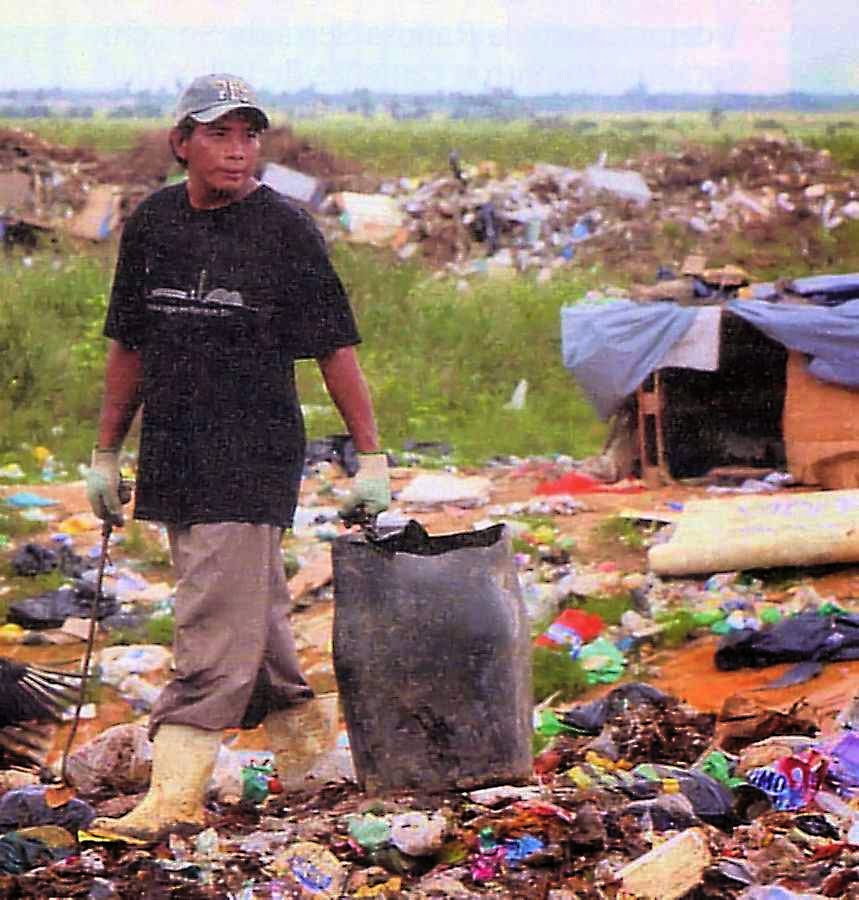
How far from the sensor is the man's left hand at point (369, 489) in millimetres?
3553

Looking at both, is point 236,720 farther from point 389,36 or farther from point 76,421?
point 76,421

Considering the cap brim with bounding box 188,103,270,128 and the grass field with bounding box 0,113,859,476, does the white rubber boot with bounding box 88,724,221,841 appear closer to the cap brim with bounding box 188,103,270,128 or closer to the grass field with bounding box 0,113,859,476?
the cap brim with bounding box 188,103,270,128

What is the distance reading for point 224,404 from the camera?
357 centimetres

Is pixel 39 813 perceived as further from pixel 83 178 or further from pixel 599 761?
pixel 83 178

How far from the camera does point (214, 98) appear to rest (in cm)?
352

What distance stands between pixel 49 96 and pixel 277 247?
2.14 meters

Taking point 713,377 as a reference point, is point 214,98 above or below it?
above

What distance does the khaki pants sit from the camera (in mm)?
3455

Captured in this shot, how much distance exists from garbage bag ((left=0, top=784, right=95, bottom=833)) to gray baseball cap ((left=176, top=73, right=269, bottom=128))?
4.53ft

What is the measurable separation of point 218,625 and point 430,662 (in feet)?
1.35

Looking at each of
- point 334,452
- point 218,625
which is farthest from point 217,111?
point 334,452

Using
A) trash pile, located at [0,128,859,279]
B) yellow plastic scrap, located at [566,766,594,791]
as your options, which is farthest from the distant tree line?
yellow plastic scrap, located at [566,766,594,791]

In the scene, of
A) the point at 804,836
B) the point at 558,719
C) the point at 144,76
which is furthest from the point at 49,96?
the point at 804,836

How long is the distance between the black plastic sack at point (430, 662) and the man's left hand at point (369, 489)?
88 mm
